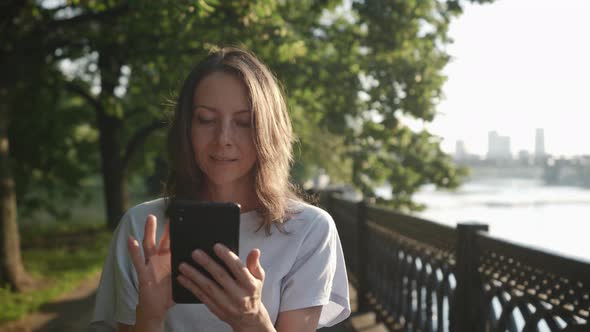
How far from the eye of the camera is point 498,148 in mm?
26578

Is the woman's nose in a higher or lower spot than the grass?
higher

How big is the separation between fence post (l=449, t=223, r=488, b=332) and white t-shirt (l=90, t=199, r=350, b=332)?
1.79 m

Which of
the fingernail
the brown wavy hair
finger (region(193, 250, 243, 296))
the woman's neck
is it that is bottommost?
finger (region(193, 250, 243, 296))

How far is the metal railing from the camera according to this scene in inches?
106

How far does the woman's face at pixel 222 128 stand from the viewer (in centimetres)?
200

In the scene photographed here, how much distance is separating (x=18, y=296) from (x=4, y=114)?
2.94m

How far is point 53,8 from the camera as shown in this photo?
10250 mm

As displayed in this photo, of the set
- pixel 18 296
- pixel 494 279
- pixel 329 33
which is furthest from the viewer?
pixel 329 33

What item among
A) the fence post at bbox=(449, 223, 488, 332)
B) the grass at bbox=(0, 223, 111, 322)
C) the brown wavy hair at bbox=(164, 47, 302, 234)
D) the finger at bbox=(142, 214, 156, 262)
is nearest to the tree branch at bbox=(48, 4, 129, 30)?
the grass at bbox=(0, 223, 111, 322)

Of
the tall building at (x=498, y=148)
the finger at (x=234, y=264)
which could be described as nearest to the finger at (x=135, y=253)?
the finger at (x=234, y=264)

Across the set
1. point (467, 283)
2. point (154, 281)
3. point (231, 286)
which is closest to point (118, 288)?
point (154, 281)

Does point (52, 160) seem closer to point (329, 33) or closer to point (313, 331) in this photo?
point (329, 33)

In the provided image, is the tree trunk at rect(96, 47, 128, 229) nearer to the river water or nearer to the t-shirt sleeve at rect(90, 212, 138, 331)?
the river water

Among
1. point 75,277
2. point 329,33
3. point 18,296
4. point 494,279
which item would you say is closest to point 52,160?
point 75,277
